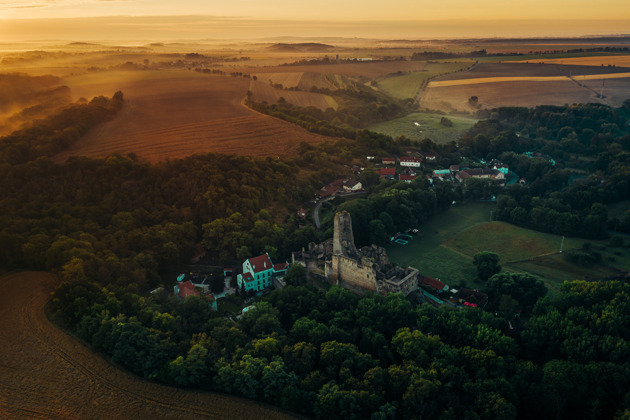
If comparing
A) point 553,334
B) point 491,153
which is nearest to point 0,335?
point 553,334

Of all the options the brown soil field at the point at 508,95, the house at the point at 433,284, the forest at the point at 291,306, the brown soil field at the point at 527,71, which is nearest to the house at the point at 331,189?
the forest at the point at 291,306

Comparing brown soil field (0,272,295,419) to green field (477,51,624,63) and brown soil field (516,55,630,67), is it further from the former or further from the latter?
green field (477,51,624,63)

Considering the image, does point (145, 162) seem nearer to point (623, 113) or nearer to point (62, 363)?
point (62, 363)

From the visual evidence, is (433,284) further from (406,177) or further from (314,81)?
(314,81)

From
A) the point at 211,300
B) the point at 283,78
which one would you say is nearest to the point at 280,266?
the point at 211,300

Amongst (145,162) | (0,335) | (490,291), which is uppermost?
(145,162)

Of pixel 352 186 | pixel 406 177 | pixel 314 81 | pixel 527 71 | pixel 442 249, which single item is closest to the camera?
pixel 442 249

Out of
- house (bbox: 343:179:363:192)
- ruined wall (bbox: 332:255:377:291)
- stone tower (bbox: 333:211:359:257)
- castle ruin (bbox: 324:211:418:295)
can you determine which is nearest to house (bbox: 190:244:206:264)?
castle ruin (bbox: 324:211:418:295)
